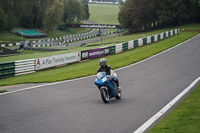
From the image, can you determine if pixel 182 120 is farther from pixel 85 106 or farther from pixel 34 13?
pixel 34 13

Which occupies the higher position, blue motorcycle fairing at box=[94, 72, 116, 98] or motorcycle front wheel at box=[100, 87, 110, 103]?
blue motorcycle fairing at box=[94, 72, 116, 98]

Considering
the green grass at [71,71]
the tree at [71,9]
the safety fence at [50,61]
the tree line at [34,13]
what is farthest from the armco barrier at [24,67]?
the tree at [71,9]

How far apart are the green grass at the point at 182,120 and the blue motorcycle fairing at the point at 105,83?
270cm

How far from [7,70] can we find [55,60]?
20.0 feet

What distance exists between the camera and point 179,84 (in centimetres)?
1798

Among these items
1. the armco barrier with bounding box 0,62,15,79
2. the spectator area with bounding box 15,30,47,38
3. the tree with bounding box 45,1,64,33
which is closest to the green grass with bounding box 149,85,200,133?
the armco barrier with bounding box 0,62,15,79

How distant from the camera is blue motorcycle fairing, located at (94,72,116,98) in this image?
13.1 m

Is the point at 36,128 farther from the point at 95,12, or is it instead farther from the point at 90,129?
the point at 95,12

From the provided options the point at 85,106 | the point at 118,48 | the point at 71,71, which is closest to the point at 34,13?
the point at 118,48

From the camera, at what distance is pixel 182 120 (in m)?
9.73

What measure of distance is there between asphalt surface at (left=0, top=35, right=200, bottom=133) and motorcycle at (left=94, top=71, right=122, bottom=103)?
326mm

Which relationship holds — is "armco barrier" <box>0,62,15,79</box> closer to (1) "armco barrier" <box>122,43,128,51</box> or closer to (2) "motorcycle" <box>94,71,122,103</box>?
(2) "motorcycle" <box>94,71,122,103</box>

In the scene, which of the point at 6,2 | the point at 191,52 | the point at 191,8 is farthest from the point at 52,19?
the point at 191,52

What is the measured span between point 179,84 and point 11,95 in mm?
8392
